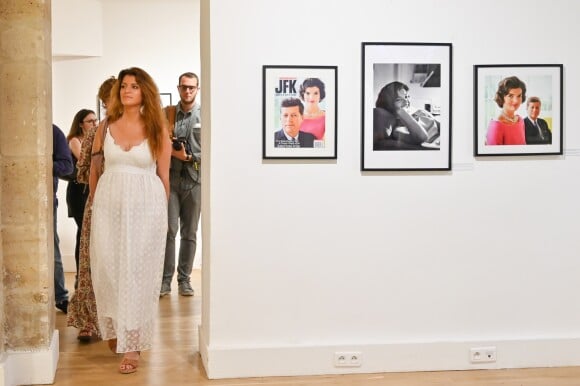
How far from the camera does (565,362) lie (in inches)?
170

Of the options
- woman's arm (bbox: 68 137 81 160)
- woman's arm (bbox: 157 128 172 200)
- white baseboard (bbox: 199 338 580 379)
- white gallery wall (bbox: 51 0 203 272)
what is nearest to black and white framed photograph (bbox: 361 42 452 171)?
white baseboard (bbox: 199 338 580 379)

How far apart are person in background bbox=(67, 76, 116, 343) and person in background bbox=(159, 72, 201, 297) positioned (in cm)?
143

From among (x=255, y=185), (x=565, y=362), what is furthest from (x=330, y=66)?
(x=565, y=362)

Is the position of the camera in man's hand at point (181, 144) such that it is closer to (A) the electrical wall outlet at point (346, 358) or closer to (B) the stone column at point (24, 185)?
(B) the stone column at point (24, 185)

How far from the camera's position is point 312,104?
4117 millimetres

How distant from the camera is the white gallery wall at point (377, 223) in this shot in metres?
4.11

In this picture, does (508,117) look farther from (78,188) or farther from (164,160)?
(78,188)

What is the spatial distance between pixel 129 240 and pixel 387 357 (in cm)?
146

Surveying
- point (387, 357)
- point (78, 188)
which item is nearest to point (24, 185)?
point (387, 357)

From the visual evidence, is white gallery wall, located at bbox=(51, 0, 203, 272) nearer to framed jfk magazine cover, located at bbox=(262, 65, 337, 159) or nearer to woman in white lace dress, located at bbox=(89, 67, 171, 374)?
woman in white lace dress, located at bbox=(89, 67, 171, 374)

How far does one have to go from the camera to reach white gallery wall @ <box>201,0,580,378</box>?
4.11 m

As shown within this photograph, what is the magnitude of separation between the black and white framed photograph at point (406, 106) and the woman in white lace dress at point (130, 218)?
43.9 inches

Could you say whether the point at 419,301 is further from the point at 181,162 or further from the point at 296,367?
the point at 181,162

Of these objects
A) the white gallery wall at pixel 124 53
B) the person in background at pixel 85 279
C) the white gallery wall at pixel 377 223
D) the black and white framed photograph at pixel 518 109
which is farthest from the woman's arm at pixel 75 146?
the black and white framed photograph at pixel 518 109
